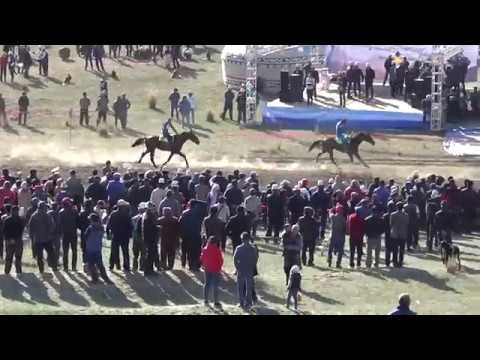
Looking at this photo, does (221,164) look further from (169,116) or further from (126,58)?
(126,58)

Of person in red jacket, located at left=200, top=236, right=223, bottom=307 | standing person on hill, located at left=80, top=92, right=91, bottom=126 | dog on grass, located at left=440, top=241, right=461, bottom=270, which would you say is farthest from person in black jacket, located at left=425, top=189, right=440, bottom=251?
standing person on hill, located at left=80, top=92, right=91, bottom=126

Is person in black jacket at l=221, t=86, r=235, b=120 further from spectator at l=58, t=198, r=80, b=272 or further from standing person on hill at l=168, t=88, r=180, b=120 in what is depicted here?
spectator at l=58, t=198, r=80, b=272

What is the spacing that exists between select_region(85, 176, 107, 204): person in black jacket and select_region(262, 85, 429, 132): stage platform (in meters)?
14.7

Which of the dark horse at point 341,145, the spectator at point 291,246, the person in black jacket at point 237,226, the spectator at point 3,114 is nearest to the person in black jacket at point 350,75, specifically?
the dark horse at point 341,145

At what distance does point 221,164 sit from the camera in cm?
3394

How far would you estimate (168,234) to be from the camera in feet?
70.2

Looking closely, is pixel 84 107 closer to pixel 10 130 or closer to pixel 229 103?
pixel 10 130

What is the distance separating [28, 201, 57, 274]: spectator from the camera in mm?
20844

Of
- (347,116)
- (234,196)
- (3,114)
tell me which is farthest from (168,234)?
(3,114)

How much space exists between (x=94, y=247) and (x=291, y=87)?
1987 cm

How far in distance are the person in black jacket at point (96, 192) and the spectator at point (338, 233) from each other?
16.5 feet
